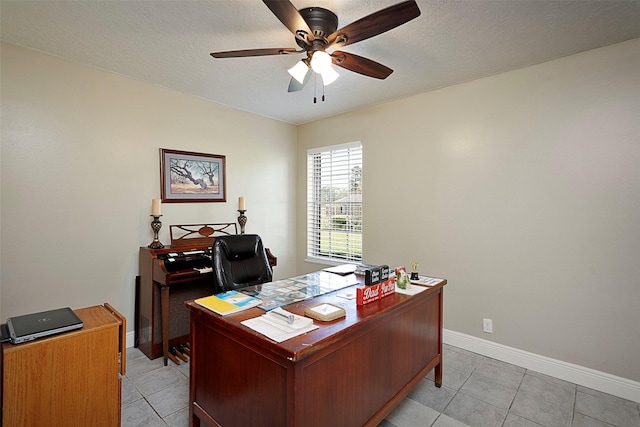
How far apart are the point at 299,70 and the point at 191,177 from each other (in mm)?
2018

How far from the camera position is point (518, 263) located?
272 centimetres

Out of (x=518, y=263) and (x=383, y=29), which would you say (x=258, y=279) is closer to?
(x=383, y=29)

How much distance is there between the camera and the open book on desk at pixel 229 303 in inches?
63.2

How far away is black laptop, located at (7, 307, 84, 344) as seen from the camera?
1175 millimetres

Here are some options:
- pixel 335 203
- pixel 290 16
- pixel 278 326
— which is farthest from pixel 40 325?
pixel 335 203

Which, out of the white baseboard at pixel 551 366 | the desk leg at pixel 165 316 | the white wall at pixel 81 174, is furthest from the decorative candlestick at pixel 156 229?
the white baseboard at pixel 551 366

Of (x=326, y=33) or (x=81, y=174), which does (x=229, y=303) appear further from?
(x=81, y=174)

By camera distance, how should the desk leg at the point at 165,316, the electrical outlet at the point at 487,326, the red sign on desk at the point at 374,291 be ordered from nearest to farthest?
the red sign on desk at the point at 374,291 → the desk leg at the point at 165,316 → the electrical outlet at the point at 487,326

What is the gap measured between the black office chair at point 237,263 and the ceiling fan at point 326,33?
1.34m

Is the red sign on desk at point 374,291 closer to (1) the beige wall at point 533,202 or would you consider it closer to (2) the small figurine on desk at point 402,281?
(2) the small figurine on desk at point 402,281

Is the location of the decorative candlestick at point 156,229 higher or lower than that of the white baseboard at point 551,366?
higher

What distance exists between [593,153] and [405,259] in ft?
6.11

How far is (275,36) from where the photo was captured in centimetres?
221

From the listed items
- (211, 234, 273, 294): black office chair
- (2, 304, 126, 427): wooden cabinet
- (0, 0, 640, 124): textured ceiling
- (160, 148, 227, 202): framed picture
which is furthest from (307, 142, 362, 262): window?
(2, 304, 126, 427): wooden cabinet
